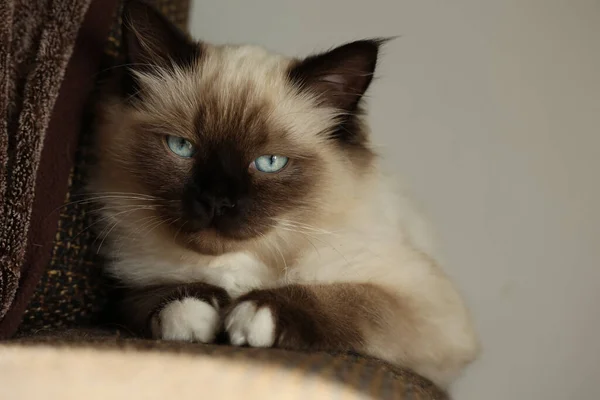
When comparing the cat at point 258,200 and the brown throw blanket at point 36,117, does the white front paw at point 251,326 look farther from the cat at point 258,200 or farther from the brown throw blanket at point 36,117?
the brown throw blanket at point 36,117

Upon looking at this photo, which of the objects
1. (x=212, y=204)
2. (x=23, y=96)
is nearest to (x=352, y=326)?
(x=212, y=204)

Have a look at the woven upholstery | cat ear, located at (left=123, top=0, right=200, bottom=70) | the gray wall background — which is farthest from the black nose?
the gray wall background

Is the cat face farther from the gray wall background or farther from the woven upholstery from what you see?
the gray wall background

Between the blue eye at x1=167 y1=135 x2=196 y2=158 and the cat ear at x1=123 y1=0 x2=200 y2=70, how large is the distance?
0.61ft

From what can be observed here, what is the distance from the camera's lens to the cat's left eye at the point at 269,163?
102 cm

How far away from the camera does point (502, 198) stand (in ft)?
5.97

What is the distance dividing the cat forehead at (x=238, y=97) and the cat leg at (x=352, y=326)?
0.34 metres

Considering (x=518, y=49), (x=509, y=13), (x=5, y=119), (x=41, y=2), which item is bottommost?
(x=5, y=119)

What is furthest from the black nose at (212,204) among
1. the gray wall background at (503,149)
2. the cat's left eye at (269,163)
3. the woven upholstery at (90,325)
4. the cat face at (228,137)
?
the gray wall background at (503,149)

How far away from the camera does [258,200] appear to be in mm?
983

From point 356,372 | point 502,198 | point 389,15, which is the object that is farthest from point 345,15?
point 356,372

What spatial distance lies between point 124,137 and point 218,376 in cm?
64

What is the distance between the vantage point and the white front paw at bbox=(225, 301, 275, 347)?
2.56 feet

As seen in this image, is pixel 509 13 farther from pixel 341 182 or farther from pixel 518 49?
pixel 341 182
